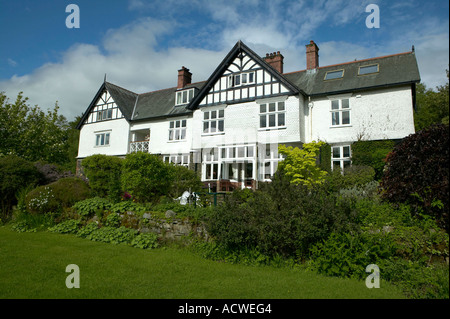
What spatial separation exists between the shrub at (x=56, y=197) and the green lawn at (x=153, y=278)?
12.9 feet

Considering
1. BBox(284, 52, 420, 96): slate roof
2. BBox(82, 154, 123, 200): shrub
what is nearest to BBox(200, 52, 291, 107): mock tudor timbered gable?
BBox(284, 52, 420, 96): slate roof

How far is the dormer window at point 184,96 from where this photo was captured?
23.5m

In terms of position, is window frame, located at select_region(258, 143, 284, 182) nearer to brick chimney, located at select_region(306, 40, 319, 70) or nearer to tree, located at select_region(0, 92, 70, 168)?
brick chimney, located at select_region(306, 40, 319, 70)

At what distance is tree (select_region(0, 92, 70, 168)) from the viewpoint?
21812 millimetres

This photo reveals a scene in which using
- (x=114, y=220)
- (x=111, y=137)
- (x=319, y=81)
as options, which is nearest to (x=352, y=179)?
(x=319, y=81)

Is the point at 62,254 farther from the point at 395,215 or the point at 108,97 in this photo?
the point at 108,97

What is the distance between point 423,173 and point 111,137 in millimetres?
23952

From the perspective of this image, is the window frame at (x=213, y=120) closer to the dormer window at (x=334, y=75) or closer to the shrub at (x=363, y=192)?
the dormer window at (x=334, y=75)

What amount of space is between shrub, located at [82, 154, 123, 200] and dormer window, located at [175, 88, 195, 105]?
1107 cm

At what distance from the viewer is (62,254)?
7867 millimetres

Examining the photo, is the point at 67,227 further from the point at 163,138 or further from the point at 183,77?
the point at 183,77

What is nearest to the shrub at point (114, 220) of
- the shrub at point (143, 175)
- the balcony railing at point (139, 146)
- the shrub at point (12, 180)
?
the shrub at point (143, 175)

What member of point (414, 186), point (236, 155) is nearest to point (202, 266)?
point (414, 186)

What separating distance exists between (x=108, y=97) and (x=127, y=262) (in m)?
22.1
